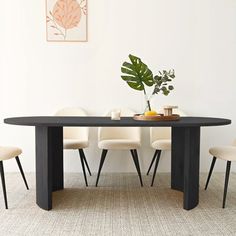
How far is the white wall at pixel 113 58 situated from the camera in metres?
3.66

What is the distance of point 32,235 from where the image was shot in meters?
2.02

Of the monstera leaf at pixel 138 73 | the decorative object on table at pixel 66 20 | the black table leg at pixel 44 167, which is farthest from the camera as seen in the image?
the decorative object on table at pixel 66 20

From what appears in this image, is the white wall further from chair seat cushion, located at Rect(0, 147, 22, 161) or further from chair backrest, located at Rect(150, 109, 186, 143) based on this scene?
chair seat cushion, located at Rect(0, 147, 22, 161)

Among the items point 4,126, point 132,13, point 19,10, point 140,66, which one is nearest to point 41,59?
point 19,10

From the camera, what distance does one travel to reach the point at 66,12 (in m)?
3.63

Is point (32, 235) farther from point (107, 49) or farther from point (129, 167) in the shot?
point (107, 49)

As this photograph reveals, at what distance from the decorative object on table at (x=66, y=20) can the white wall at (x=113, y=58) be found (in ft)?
0.24

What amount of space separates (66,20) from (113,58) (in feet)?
2.21

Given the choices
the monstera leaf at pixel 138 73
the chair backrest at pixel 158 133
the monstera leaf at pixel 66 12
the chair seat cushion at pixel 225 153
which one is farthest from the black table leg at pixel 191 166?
the monstera leaf at pixel 66 12

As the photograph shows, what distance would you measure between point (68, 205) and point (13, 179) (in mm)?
1111

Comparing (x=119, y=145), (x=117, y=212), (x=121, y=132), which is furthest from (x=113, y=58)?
(x=117, y=212)

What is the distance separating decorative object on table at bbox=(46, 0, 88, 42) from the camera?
3.63 metres

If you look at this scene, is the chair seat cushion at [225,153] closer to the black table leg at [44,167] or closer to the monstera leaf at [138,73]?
the monstera leaf at [138,73]

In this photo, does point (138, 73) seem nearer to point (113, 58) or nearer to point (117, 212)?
point (113, 58)
